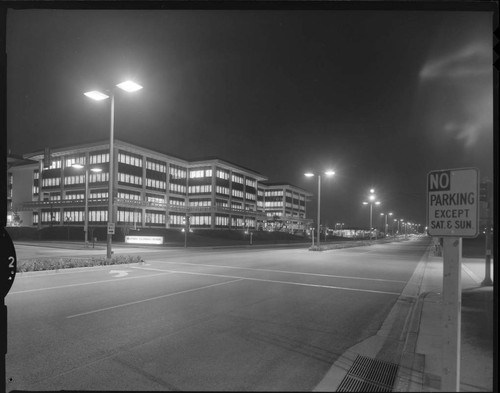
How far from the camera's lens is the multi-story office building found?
62344mm

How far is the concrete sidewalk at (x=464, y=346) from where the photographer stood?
3982 mm

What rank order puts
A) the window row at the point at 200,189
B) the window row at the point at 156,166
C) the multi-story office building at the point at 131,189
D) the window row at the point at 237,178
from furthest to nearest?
1. the window row at the point at 237,178
2. the window row at the point at 200,189
3. the window row at the point at 156,166
4. the multi-story office building at the point at 131,189

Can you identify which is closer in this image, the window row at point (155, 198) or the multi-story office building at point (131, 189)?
the multi-story office building at point (131, 189)

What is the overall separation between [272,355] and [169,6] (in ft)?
14.9

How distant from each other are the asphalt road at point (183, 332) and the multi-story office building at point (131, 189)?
4688 cm

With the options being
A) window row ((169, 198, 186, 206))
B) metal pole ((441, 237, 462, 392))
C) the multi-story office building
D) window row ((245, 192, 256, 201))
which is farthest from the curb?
window row ((245, 192, 256, 201))

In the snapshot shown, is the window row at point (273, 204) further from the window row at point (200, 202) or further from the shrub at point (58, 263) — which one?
the shrub at point (58, 263)

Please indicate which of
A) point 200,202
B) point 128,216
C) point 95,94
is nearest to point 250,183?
point 200,202

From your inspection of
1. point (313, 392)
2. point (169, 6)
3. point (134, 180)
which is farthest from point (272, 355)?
point (134, 180)

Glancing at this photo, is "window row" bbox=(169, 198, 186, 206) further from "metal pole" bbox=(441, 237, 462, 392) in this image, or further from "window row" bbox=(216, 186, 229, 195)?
"metal pole" bbox=(441, 237, 462, 392)

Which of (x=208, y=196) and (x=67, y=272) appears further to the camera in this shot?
(x=208, y=196)

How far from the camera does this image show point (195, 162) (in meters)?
80.2

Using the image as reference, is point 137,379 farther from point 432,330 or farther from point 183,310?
point 432,330

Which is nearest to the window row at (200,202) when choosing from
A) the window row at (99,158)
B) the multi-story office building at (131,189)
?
the multi-story office building at (131,189)
